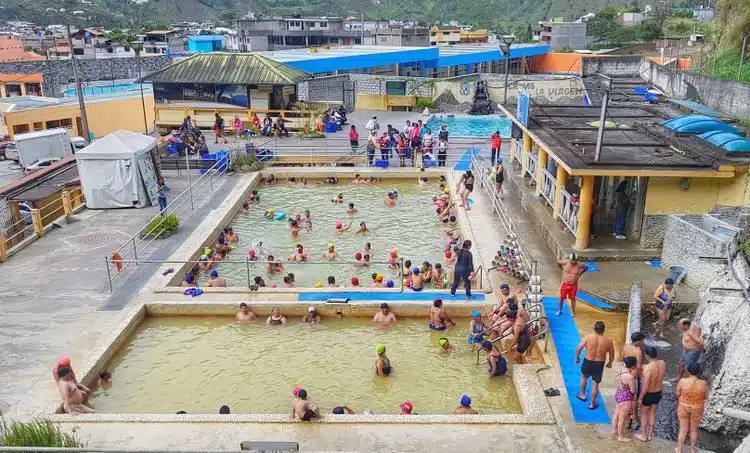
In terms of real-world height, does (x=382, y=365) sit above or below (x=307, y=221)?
below

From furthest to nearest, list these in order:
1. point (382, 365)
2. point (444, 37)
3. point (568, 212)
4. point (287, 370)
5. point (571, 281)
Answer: point (444, 37), point (568, 212), point (571, 281), point (287, 370), point (382, 365)

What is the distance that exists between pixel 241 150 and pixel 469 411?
1996 cm

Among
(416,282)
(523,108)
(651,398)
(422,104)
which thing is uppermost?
(523,108)

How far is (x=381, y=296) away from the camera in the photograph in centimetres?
1473

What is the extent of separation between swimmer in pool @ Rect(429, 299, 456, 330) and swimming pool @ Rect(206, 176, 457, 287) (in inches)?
93.0

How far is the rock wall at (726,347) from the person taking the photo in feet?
29.7

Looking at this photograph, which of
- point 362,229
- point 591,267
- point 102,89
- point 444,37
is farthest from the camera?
point 444,37

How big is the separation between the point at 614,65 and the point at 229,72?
24.3m

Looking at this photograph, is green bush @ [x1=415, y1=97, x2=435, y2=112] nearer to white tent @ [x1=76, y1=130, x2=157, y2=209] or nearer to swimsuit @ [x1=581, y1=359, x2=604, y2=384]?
white tent @ [x1=76, y1=130, x2=157, y2=209]

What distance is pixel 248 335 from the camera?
45.0ft

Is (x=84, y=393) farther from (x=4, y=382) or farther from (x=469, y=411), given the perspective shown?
(x=469, y=411)

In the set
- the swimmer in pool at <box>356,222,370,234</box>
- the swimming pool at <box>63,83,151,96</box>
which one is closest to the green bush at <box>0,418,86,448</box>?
the swimmer in pool at <box>356,222,370,234</box>

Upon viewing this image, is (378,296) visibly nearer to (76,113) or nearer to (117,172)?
(117,172)

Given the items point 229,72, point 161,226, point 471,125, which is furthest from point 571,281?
point 471,125
